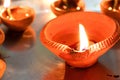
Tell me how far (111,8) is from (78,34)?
0.33 feet

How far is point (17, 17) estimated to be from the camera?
1.85 ft

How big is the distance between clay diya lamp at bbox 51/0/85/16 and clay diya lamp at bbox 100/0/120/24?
0.04 m

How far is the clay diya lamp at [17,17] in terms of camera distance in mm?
526

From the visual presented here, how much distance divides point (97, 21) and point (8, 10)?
0.19m

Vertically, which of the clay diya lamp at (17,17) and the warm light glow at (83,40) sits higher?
the warm light glow at (83,40)

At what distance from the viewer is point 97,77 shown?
16.7 inches

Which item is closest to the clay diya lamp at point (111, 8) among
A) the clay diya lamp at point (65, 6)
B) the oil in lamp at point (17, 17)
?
the clay diya lamp at point (65, 6)

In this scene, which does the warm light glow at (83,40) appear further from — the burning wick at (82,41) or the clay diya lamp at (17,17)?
the clay diya lamp at (17,17)

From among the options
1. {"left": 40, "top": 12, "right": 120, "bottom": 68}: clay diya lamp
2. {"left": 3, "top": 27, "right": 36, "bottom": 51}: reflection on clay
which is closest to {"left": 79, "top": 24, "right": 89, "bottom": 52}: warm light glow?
{"left": 40, "top": 12, "right": 120, "bottom": 68}: clay diya lamp

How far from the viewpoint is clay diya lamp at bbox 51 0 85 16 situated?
0.55 metres

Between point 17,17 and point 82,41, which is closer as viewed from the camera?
point 82,41

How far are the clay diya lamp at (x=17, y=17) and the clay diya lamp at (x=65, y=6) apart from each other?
0.16 feet

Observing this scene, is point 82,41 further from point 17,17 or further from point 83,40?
point 17,17

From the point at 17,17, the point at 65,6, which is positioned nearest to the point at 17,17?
the point at 17,17
